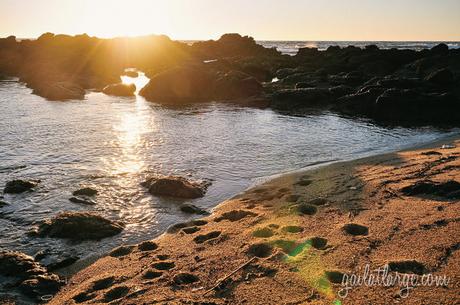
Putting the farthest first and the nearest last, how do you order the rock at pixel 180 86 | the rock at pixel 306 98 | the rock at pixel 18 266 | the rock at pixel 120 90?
the rock at pixel 120 90, the rock at pixel 180 86, the rock at pixel 306 98, the rock at pixel 18 266

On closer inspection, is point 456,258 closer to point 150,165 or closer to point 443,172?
point 443,172

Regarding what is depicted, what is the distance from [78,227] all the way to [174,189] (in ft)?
9.86

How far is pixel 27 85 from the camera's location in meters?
39.1

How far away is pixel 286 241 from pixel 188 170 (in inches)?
268

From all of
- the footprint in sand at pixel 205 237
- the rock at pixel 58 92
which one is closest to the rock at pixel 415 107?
the footprint in sand at pixel 205 237

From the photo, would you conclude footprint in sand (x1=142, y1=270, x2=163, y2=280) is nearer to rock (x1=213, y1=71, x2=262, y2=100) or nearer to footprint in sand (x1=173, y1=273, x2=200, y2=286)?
footprint in sand (x1=173, y1=273, x2=200, y2=286)

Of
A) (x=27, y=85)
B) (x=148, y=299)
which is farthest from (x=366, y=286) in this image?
(x=27, y=85)

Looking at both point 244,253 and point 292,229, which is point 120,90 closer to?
point 292,229

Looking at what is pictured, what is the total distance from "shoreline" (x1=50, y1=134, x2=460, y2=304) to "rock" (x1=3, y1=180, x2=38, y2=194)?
501 cm

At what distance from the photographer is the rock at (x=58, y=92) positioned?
31.4m

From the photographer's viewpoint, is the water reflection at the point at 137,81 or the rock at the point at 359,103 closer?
the rock at the point at 359,103

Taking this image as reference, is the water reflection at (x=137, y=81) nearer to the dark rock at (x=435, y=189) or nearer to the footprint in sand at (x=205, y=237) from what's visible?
the footprint in sand at (x=205, y=237)

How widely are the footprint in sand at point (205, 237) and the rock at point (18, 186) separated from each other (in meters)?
6.17

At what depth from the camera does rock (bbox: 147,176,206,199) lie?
1060cm
